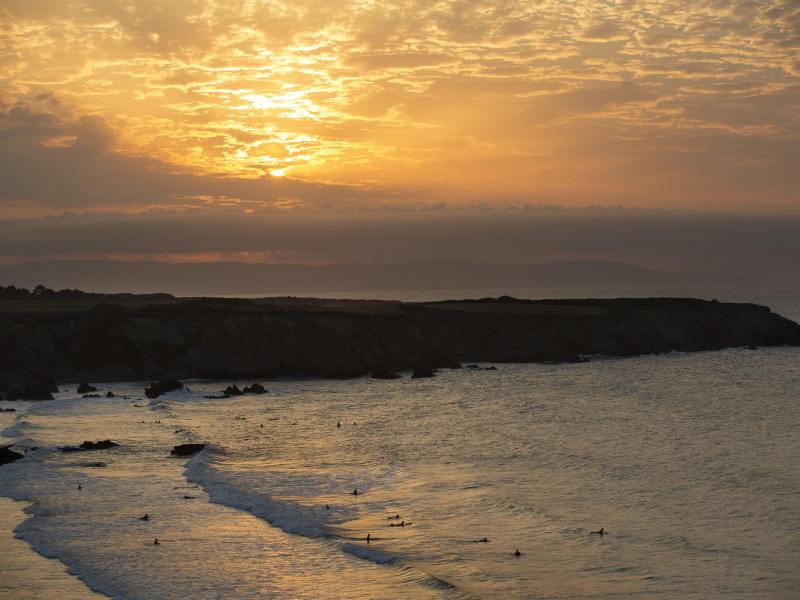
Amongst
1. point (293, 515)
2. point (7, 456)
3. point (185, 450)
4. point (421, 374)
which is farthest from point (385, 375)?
point (293, 515)

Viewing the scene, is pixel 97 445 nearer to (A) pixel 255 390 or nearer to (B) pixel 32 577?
(B) pixel 32 577

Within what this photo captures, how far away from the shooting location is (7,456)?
39.6 meters

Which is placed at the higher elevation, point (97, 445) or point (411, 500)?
point (97, 445)

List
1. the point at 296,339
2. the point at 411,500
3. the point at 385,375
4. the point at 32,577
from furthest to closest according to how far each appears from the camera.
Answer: the point at 296,339 → the point at 385,375 → the point at 411,500 → the point at 32,577

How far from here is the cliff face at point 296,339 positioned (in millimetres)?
80625

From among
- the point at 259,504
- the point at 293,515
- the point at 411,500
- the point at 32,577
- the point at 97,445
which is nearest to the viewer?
the point at 32,577

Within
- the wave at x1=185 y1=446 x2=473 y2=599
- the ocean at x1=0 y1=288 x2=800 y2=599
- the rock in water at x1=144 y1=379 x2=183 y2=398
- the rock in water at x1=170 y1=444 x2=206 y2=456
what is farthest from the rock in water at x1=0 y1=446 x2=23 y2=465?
the rock in water at x1=144 y1=379 x2=183 y2=398

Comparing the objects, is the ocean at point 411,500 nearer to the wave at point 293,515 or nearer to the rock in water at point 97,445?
the wave at point 293,515

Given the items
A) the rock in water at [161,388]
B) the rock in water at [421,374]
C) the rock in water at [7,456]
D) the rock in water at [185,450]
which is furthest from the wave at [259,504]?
the rock in water at [421,374]

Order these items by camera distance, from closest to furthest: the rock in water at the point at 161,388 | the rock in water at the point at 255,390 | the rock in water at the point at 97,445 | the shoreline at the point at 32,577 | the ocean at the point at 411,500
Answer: the shoreline at the point at 32,577, the ocean at the point at 411,500, the rock in water at the point at 97,445, the rock in water at the point at 161,388, the rock in water at the point at 255,390

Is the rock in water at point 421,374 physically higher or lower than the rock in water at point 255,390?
higher

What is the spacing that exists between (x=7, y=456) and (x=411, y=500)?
1936cm

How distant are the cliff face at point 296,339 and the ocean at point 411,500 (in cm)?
2076

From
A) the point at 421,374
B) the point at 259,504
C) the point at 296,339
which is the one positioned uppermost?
the point at 296,339
